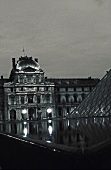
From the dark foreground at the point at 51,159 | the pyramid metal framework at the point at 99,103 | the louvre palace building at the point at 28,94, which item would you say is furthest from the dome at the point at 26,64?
the dark foreground at the point at 51,159

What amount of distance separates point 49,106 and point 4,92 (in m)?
10.4

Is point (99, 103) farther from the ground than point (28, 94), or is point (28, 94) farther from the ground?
point (28, 94)

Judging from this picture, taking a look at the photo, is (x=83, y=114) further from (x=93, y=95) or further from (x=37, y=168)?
(x=37, y=168)

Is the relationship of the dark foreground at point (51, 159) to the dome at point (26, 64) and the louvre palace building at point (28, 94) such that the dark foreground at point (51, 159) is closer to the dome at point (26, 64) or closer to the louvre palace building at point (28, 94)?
the louvre palace building at point (28, 94)


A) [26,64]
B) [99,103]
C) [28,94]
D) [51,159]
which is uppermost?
[26,64]

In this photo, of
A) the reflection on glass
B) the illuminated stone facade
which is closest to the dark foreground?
the reflection on glass

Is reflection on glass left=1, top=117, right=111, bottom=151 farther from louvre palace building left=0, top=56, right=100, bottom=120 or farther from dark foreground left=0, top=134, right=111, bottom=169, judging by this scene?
louvre palace building left=0, top=56, right=100, bottom=120

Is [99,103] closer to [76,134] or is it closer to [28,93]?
[76,134]

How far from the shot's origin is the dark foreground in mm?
5325

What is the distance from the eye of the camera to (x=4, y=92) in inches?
2562

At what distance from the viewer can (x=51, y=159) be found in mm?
5941

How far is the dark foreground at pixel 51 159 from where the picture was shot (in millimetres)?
5325

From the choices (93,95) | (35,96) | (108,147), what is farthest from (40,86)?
(108,147)

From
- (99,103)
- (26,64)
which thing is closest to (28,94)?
(26,64)
